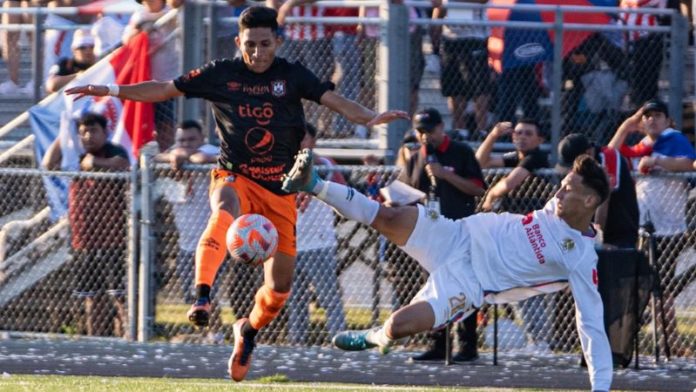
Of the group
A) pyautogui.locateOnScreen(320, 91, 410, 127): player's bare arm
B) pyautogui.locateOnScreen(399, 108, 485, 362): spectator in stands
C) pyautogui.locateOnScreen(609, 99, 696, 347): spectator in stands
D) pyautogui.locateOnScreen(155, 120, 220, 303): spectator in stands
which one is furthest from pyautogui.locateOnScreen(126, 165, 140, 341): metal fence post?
pyautogui.locateOnScreen(609, 99, 696, 347): spectator in stands

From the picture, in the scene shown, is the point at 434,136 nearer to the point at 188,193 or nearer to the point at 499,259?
the point at 188,193

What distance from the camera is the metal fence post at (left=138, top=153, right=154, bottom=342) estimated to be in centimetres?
1320

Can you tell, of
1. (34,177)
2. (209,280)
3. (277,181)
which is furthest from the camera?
(34,177)

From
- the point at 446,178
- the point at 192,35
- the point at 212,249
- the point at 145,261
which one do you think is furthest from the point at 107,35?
the point at 212,249

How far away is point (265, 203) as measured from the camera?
32.1 ft

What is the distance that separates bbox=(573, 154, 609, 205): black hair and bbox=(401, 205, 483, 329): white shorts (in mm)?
795

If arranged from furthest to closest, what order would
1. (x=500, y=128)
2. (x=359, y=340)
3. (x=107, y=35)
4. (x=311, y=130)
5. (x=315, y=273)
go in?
(x=107, y=35) → (x=315, y=273) → (x=311, y=130) → (x=500, y=128) → (x=359, y=340)

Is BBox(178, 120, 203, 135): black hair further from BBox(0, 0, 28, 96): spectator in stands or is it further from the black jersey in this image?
the black jersey

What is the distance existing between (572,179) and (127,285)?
5.34 m

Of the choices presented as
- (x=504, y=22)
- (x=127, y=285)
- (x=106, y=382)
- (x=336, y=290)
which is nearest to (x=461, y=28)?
(x=504, y=22)

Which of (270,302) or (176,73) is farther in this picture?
(176,73)

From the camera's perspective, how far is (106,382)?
33.1 feet

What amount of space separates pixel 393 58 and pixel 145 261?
2.74 m

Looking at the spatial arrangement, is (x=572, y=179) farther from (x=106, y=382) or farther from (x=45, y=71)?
(x=45, y=71)
